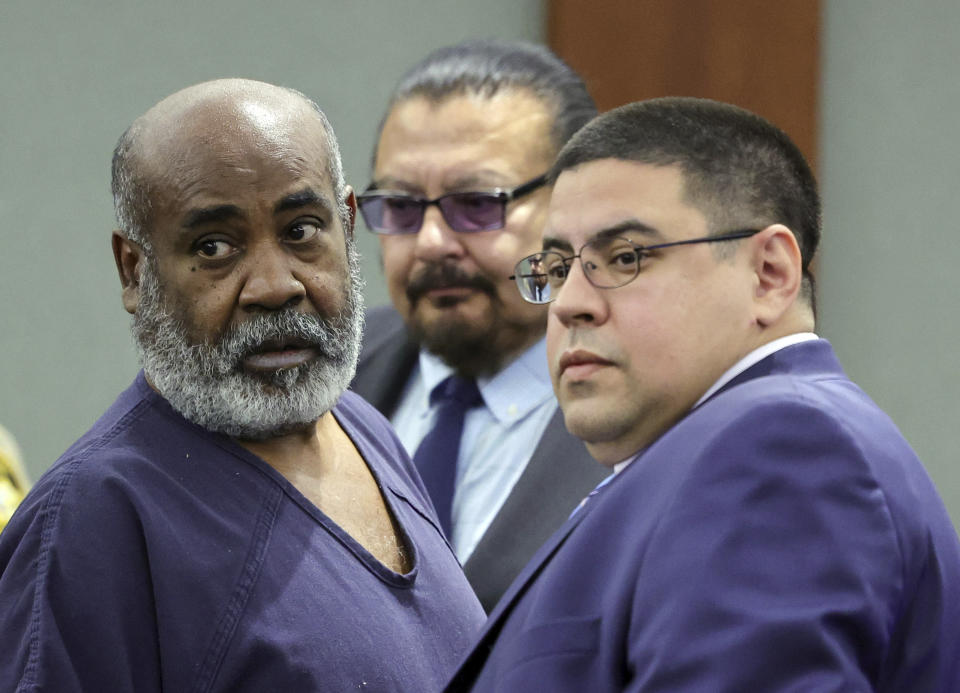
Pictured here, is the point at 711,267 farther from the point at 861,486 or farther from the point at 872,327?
the point at 872,327

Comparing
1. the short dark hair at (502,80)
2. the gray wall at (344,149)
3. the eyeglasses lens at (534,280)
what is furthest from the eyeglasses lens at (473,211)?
the gray wall at (344,149)

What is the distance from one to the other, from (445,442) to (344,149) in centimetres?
150

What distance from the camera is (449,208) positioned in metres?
2.52

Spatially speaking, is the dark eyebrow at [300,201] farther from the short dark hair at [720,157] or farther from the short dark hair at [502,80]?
the short dark hair at [502,80]

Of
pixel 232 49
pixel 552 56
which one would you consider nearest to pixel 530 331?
pixel 552 56

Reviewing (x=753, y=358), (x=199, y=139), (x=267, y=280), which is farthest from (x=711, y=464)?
(x=199, y=139)

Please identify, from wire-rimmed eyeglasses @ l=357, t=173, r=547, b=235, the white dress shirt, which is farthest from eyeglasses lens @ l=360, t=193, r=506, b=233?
the white dress shirt

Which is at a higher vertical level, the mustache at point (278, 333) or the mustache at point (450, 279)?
the mustache at point (278, 333)

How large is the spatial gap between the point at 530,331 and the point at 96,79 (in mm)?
1646

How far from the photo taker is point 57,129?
3.59m

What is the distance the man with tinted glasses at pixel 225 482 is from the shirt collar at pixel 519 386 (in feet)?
2.62

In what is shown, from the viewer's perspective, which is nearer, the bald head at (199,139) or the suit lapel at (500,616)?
the suit lapel at (500,616)

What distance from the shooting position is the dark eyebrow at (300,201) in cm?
158

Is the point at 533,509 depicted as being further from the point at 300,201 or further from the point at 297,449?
the point at 300,201
